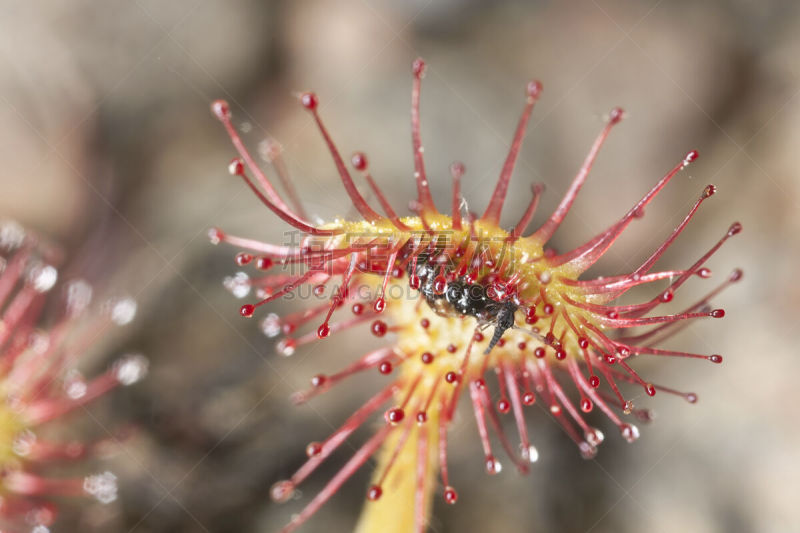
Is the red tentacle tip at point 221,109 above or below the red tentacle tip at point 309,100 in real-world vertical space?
above

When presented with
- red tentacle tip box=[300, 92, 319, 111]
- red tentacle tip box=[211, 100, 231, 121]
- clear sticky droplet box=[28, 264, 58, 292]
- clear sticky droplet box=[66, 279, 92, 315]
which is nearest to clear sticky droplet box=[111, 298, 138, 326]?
clear sticky droplet box=[66, 279, 92, 315]

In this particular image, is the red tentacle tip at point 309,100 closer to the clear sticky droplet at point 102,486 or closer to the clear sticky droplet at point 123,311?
the clear sticky droplet at point 123,311

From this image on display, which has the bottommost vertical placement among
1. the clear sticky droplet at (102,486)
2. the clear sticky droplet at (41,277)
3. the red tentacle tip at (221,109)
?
the clear sticky droplet at (102,486)

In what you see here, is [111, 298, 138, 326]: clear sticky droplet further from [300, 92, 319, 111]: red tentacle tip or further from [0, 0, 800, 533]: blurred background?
[300, 92, 319, 111]: red tentacle tip

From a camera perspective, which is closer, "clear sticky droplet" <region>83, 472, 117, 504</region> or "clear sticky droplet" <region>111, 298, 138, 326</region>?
"clear sticky droplet" <region>83, 472, 117, 504</region>

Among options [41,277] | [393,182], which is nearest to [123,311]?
[41,277]

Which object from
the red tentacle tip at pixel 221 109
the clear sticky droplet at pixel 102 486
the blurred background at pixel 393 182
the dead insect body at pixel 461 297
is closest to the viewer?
the dead insect body at pixel 461 297

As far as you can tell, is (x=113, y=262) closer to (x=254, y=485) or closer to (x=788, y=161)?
(x=254, y=485)

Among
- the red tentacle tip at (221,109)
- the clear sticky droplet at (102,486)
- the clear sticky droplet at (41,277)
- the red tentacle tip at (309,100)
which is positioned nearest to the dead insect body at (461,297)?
the red tentacle tip at (309,100)

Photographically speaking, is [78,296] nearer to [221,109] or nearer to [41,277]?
[41,277]
